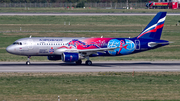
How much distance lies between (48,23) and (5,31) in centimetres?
2139

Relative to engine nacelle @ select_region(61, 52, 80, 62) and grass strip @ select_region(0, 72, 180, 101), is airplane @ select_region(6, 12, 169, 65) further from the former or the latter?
grass strip @ select_region(0, 72, 180, 101)

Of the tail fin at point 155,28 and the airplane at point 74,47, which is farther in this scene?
the tail fin at point 155,28

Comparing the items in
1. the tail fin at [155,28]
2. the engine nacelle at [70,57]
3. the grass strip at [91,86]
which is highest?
the tail fin at [155,28]

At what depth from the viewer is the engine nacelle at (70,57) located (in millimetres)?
43875

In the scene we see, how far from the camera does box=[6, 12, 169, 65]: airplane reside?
4556 cm

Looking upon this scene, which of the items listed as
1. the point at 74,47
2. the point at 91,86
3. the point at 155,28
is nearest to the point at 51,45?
the point at 74,47

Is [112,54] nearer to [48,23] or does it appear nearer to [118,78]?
[118,78]

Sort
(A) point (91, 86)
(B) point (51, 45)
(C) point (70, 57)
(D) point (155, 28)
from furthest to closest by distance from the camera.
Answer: (D) point (155, 28)
(B) point (51, 45)
(C) point (70, 57)
(A) point (91, 86)

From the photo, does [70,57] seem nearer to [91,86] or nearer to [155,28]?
[91,86]

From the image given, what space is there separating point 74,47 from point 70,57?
8.99 feet

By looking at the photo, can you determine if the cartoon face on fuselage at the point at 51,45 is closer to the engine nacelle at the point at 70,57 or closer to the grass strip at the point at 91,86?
the engine nacelle at the point at 70,57

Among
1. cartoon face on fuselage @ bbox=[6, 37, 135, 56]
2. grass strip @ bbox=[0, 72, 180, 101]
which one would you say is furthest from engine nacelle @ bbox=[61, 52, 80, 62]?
grass strip @ bbox=[0, 72, 180, 101]

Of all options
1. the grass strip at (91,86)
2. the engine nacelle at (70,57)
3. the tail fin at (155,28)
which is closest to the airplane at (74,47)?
the engine nacelle at (70,57)

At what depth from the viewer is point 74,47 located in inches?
1823
